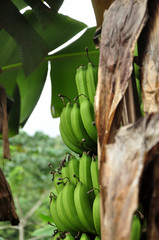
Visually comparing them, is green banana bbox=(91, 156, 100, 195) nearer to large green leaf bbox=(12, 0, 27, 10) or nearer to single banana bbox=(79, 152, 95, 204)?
single banana bbox=(79, 152, 95, 204)

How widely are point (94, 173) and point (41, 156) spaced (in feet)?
11.5

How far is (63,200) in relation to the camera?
2.68 ft

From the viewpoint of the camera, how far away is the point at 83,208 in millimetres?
765

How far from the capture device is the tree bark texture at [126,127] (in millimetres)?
467

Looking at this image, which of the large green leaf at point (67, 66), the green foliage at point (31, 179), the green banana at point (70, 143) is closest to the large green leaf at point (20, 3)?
the large green leaf at point (67, 66)

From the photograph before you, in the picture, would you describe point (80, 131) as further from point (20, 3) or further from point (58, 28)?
point (20, 3)

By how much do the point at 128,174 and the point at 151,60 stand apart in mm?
237

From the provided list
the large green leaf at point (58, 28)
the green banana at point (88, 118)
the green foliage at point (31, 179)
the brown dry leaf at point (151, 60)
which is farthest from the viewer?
the green foliage at point (31, 179)

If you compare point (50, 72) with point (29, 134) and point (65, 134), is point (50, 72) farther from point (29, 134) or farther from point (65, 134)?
point (29, 134)

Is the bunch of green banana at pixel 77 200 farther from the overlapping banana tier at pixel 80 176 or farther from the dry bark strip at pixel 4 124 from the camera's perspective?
the dry bark strip at pixel 4 124

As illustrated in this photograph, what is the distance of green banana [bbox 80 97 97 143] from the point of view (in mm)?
824

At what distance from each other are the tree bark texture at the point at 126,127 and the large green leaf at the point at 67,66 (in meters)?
0.71

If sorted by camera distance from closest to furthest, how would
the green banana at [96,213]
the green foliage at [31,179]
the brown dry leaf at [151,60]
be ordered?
the brown dry leaf at [151,60]
the green banana at [96,213]
the green foliage at [31,179]

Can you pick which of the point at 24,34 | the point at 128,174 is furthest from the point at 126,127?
the point at 24,34
